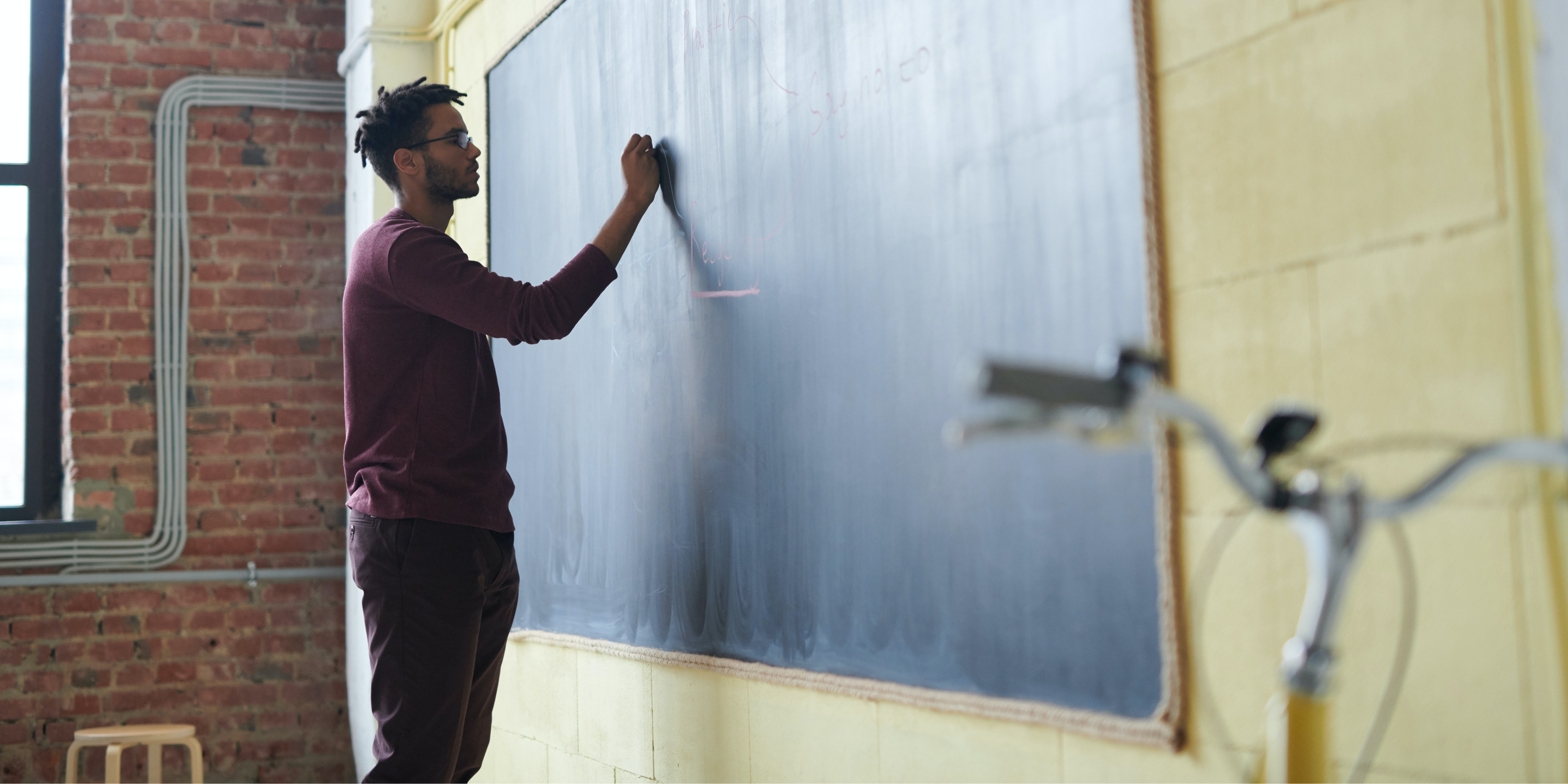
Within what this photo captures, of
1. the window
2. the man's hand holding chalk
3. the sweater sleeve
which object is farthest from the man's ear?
the window

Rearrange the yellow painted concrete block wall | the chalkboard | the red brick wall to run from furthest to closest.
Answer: the red brick wall < the chalkboard < the yellow painted concrete block wall

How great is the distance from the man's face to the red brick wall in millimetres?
2068

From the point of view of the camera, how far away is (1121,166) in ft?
4.34

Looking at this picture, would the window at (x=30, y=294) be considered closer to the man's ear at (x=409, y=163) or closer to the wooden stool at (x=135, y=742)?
the wooden stool at (x=135, y=742)

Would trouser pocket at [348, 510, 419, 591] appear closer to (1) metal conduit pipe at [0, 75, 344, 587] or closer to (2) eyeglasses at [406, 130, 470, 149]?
(2) eyeglasses at [406, 130, 470, 149]

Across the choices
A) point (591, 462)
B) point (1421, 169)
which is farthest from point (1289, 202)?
point (591, 462)

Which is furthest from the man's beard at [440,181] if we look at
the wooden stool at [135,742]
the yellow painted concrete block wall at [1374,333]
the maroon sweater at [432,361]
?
the wooden stool at [135,742]

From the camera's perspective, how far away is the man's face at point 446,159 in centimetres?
→ 237

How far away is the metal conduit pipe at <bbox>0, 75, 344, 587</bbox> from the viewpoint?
4.02 metres

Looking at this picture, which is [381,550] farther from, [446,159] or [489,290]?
[446,159]

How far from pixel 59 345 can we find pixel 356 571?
2.72 m

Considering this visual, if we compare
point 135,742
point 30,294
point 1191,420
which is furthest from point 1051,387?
point 30,294

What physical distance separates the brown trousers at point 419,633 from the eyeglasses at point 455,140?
0.71 metres

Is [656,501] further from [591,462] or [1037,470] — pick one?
[1037,470]
